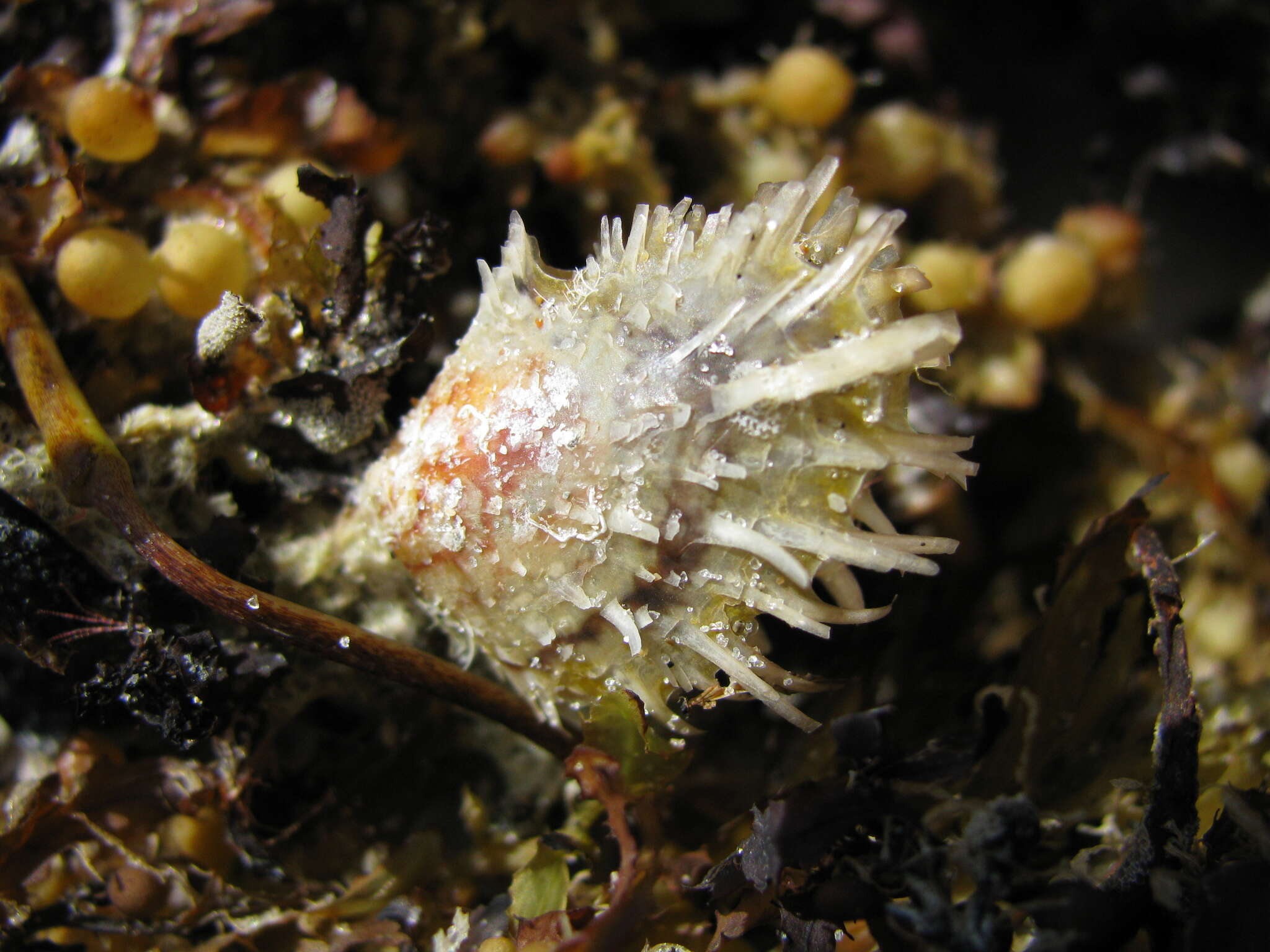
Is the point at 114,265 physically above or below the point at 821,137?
below

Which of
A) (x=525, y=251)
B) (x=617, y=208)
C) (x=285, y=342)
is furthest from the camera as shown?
(x=617, y=208)

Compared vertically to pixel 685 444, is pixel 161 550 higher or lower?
lower

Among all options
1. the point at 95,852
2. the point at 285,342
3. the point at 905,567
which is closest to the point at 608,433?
the point at 905,567

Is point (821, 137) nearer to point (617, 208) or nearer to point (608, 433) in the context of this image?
point (617, 208)
